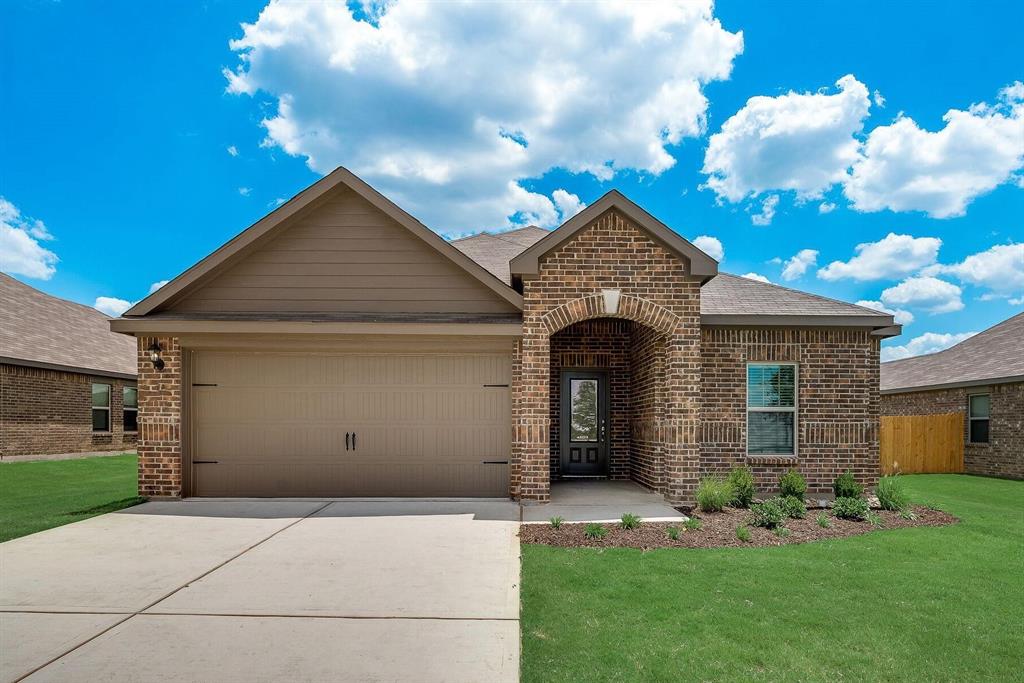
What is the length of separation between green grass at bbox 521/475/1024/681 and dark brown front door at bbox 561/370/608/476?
5.94 meters

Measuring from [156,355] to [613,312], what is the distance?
7.56m

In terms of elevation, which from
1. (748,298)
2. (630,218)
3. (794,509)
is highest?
(630,218)

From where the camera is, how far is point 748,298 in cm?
1200

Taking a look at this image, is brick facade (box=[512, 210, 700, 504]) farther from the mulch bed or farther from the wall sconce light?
the wall sconce light

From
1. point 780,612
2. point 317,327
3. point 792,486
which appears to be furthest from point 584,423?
point 780,612

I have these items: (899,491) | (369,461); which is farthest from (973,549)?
(369,461)

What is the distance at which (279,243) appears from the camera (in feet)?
34.0

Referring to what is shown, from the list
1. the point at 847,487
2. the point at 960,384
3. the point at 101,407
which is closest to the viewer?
the point at 847,487

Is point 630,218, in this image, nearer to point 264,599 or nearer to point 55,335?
point 264,599

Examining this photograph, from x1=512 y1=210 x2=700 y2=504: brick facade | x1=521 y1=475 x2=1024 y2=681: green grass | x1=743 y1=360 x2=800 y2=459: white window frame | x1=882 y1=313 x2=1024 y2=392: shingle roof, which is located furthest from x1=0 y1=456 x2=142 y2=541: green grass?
x1=882 y1=313 x2=1024 y2=392: shingle roof

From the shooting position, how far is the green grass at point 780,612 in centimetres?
437

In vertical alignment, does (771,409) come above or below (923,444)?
above

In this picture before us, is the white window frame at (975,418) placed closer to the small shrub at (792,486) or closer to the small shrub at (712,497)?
the small shrub at (792,486)

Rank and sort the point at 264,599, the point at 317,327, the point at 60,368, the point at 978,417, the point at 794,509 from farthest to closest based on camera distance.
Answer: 1. the point at 60,368
2. the point at 978,417
3. the point at 317,327
4. the point at 794,509
5. the point at 264,599
